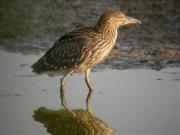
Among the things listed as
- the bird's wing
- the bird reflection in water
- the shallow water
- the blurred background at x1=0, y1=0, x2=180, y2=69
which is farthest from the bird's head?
the bird reflection in water

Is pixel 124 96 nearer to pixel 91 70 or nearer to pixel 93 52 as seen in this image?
pixel 93 52

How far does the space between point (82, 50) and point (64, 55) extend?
0.34m

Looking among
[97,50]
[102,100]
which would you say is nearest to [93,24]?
[97,50]

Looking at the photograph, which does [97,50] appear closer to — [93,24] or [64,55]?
[64,55]

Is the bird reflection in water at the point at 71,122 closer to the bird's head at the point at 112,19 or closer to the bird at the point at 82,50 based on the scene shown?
the bird at the point at 82,50

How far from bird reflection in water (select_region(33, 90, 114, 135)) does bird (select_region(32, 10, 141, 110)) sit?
1.66ft

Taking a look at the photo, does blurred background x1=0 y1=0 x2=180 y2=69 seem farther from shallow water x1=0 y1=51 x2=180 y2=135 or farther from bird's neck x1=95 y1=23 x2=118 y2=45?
bird's neck x1=95 y1=23 x2=118 y2=45

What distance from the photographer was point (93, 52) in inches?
429

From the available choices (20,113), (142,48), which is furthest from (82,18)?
(20,113)

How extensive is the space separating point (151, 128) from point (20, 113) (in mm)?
1907

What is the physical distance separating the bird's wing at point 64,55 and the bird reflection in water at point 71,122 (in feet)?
2.71

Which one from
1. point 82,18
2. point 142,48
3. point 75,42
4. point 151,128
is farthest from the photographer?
point 82,18

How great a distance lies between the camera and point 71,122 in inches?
385

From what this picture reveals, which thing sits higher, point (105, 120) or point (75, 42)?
point (75, 42)
